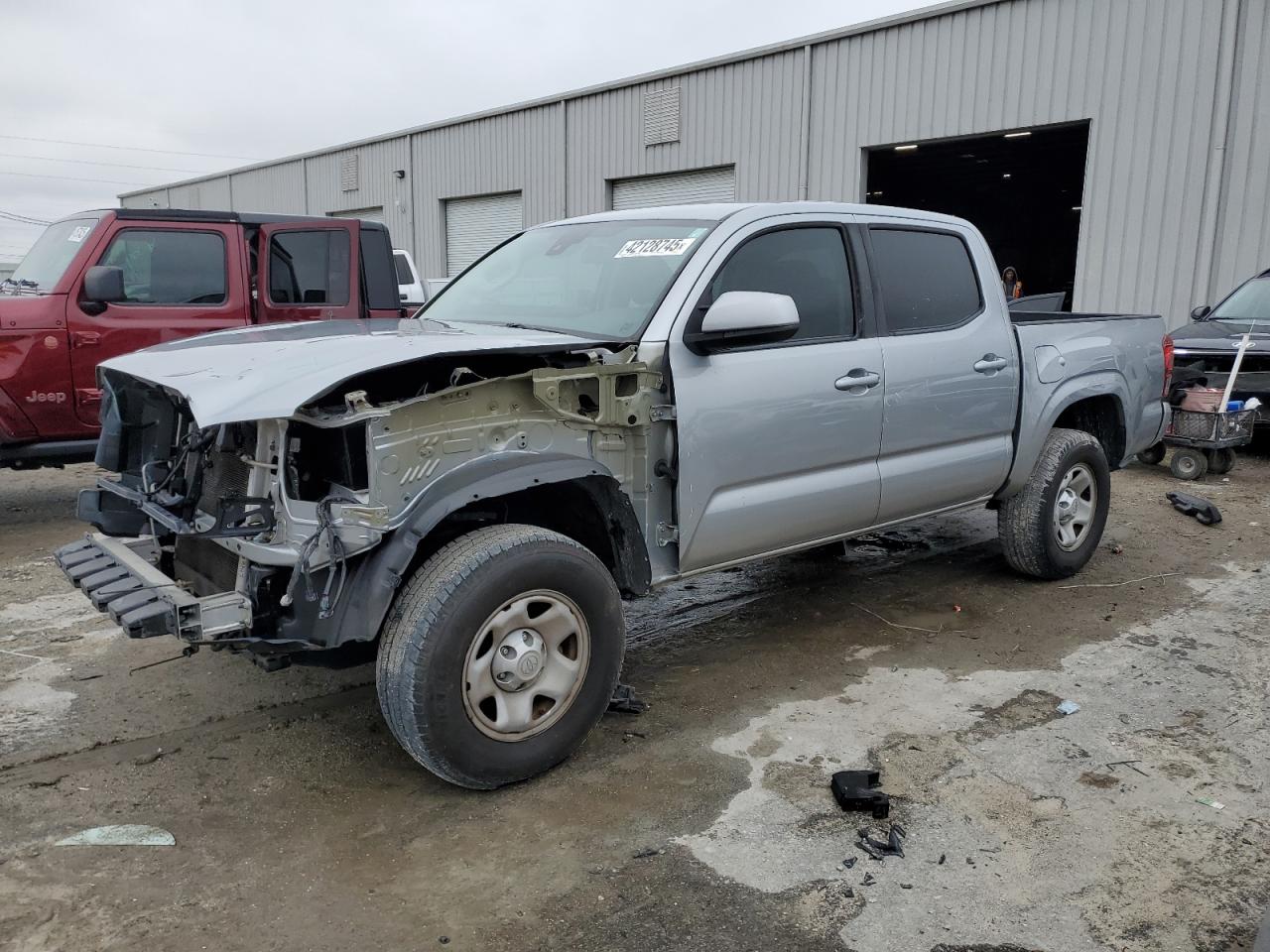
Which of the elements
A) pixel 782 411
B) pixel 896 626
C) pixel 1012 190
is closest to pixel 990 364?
pixel 896 626

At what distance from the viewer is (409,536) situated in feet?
9.85

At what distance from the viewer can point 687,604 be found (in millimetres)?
5379

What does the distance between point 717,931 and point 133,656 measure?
3136 millimetres

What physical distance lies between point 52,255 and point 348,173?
19410mm

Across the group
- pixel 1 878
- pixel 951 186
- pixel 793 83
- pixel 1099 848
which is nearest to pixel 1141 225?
pixel 793 83

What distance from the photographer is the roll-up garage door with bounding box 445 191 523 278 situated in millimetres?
20938

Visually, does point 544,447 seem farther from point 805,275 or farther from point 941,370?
point 941,370

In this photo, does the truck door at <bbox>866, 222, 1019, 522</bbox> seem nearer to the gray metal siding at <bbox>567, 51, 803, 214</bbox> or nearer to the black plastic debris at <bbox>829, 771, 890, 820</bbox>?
the black plastic debris at <bbox>829, 771, 890, 820</bbox>

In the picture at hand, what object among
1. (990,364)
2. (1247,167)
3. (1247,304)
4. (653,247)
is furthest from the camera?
(1247,167)

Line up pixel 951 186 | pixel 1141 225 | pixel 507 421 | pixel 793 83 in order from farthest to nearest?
pixel 951 186
pixel 793 83
pixel 1141 225
pixel 507 421

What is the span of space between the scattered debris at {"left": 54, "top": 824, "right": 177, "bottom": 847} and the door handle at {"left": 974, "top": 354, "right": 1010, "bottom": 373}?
3.95m

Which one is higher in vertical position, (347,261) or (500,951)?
(347,261)

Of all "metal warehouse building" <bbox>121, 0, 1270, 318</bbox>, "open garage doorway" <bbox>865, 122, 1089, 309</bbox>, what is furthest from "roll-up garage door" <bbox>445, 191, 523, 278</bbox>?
"open garage doorway" <bbox>865, 122, 1089, 309</bbox>

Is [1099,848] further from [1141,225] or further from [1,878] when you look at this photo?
[1141,225]
